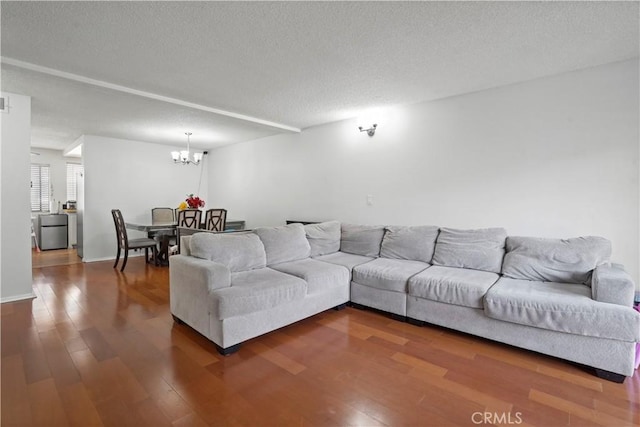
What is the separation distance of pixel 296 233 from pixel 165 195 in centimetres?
450

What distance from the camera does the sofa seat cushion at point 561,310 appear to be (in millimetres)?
1959

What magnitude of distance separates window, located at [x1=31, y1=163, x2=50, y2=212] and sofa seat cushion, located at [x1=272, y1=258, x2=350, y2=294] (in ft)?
24.9

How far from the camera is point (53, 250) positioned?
6.96 metres

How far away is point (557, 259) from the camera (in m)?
2.61

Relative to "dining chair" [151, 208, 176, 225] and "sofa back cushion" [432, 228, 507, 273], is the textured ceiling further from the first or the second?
"dining chair" [151, 208, 176, 225]

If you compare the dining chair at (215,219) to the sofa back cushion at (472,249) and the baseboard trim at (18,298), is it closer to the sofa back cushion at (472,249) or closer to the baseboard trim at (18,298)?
the baseboard trim at (18,298)

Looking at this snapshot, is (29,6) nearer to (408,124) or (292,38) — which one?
(292,38)

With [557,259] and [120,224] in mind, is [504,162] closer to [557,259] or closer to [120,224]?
[557,259]

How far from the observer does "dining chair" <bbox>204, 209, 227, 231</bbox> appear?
5.05m

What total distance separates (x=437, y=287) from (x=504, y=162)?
64.5 inches

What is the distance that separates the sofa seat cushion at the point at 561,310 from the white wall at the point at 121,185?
6531 mm

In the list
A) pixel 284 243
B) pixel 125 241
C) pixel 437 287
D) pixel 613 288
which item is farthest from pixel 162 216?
pixel 613 288

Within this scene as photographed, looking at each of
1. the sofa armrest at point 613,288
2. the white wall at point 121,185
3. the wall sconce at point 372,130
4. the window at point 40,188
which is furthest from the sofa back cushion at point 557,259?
the window at point 40,188

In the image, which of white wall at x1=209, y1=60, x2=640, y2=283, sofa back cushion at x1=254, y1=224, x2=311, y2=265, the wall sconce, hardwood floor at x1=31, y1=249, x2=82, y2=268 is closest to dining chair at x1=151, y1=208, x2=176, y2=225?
hardwood floor at x1=31, y1=249, x2=82, y2=268
